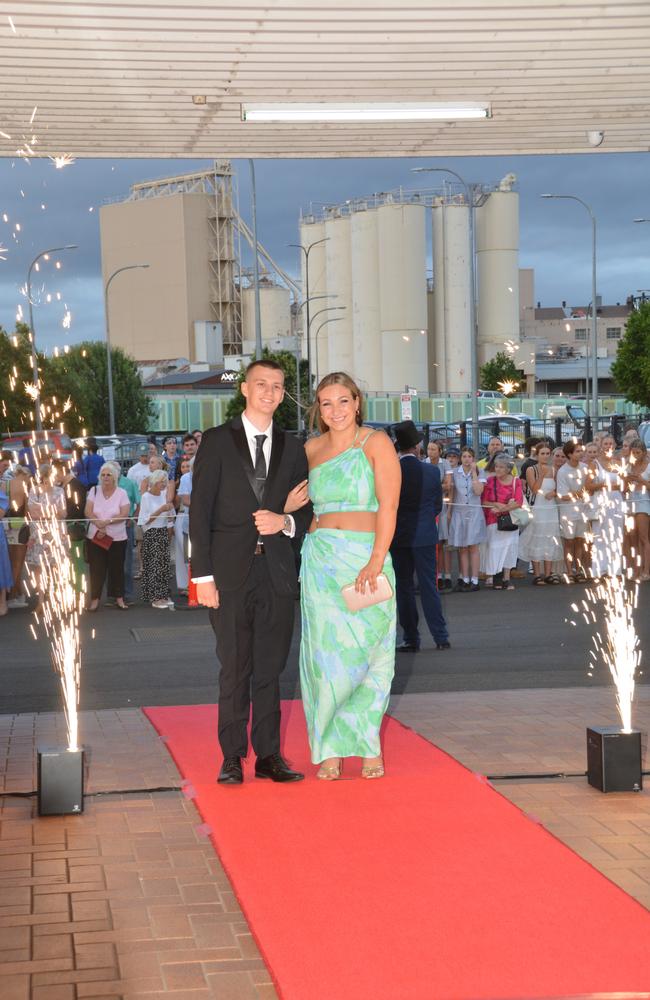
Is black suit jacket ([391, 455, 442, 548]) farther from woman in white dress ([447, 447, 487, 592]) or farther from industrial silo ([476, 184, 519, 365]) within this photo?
industrial silo ([476, 184, 519, 365])

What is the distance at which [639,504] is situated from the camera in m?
17.7

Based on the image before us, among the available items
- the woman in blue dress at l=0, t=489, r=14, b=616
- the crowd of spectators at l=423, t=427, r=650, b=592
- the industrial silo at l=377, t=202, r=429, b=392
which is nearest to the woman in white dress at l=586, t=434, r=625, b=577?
the crowd of spectators at l=423, t=427, r=650, b=592

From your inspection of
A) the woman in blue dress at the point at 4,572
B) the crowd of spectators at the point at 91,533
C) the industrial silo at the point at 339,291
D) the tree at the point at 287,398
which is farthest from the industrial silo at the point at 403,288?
the woman in blue dress at the point at 4,572

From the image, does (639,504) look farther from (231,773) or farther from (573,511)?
(231,773)

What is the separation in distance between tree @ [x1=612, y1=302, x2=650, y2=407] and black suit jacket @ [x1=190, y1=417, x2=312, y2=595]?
56.8 meters

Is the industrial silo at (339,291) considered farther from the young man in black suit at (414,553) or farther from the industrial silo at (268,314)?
the young man in black suit at (414,553)

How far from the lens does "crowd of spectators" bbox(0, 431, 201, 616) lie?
15758mm

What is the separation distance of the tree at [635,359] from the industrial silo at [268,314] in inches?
1846

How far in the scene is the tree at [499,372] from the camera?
86.8m

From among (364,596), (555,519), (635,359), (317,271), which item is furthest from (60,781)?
(317,271)

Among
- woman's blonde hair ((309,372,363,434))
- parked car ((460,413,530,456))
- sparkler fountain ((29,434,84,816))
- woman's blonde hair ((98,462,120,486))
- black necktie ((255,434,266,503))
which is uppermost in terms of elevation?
woman's blonde hair ((309,372,363,434))

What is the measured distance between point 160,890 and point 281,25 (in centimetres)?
480

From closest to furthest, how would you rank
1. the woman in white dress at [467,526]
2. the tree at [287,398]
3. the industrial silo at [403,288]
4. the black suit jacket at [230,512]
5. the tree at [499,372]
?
the black suit jacket at [230,512]
the woman in white dress at [467,526]
the tree at [287,398]
the industrial silo at [403,288]
the tree at [499,372]

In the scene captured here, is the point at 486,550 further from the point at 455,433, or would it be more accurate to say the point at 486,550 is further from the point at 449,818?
the point at 455,433
